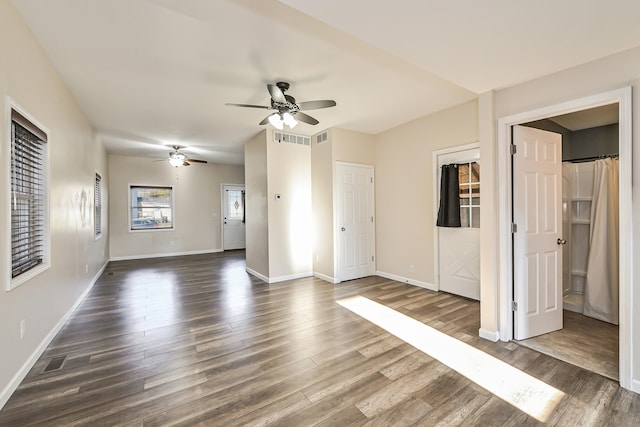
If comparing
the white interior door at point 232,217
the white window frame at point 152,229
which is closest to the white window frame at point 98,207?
the white window frame at point 152,229

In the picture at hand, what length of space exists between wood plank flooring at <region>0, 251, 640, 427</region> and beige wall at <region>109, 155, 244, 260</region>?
4.43 m

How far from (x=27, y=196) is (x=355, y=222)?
4.20m

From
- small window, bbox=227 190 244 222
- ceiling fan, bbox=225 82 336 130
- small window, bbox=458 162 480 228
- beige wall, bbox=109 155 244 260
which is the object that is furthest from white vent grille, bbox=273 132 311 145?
small window, bbox=227 190 244 222

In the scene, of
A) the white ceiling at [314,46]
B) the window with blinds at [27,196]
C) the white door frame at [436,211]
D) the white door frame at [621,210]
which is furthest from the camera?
the white door frame at [436,211]

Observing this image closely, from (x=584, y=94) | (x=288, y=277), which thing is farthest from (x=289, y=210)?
(x=584, y=94)

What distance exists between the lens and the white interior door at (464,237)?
12.9ft

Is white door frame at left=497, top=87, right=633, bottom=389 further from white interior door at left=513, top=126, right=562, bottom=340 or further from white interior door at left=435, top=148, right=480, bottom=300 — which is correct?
white interior door at left=435, top=148, right=480, bottom=300

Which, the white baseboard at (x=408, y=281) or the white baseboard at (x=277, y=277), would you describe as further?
the white baseboard at (x=277, y=277)

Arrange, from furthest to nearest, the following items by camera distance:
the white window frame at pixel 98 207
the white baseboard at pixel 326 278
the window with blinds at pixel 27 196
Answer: the white window frame at pixel 98 207, the white baseboard at pixel 326 278, the window with blinds at pixel 27 196

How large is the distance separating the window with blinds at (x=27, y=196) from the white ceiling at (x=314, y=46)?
812 mm

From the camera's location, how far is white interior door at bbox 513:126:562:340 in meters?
2.73

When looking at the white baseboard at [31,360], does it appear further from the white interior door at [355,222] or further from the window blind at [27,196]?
the white interior door at [355,222]

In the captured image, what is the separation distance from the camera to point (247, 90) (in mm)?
3307

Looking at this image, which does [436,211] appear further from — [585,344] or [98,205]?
[98,205]
